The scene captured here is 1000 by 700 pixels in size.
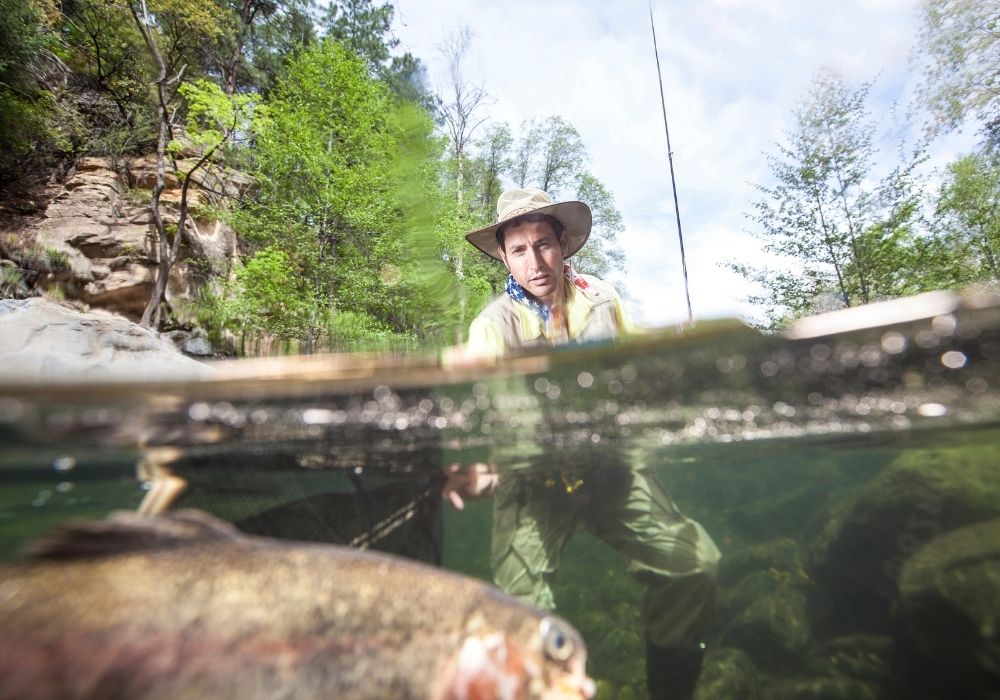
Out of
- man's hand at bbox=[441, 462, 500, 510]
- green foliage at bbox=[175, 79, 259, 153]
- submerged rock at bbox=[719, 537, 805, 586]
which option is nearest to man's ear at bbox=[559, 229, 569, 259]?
man's hand at bbox=[441, 462, 500, 510]

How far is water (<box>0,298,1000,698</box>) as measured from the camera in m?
2.65

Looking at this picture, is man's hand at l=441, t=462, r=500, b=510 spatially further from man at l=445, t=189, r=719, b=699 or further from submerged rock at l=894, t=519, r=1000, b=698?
submerged rock at l=894, t=519, r=1000, b=698

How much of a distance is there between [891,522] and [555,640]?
598 centimetres

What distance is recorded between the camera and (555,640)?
1761 millimetres

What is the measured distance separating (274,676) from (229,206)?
22.7 m

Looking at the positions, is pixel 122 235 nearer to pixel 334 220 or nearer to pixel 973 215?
pixel 334 220

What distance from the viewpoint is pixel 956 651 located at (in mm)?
4223

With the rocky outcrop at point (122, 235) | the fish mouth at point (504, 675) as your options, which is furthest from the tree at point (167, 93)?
the fish mouth at point (504, 675)

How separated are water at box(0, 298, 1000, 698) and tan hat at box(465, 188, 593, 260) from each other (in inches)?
71.9

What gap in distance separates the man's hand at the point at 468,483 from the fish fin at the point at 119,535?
1.90m

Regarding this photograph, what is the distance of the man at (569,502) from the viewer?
320 cm

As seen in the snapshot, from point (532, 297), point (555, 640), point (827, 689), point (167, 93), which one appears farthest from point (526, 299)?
point (167, 93)

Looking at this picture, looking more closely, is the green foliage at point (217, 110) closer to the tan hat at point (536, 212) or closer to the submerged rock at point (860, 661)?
the tan hat at point (536, 212)

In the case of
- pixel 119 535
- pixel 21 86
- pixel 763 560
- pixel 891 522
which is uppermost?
pixel 21 86
